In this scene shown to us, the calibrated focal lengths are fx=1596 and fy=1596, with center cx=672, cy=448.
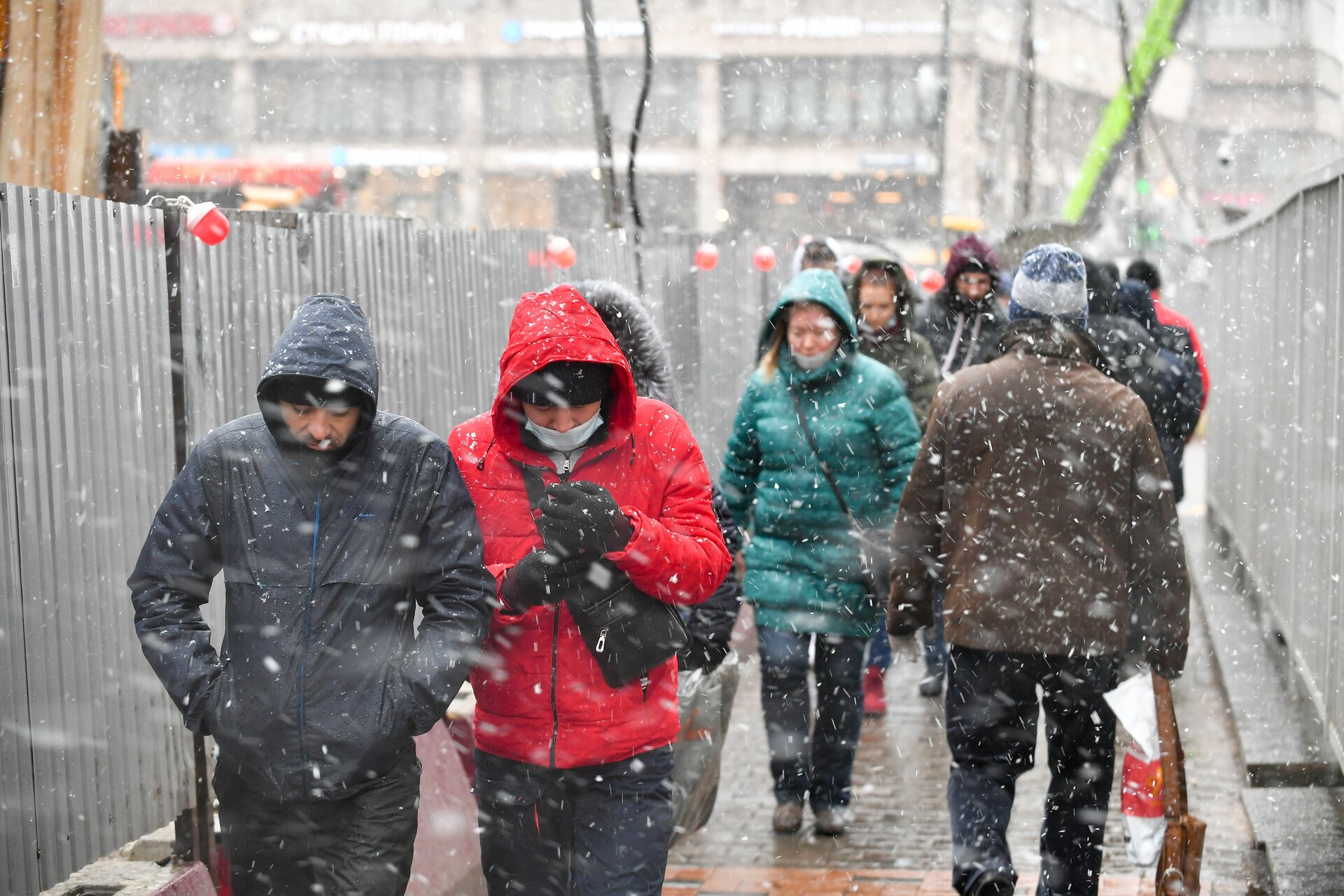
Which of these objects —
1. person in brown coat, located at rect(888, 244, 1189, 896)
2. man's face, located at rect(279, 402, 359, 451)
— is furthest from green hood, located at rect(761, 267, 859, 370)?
man's face, located at rect(279, 402, 359, 451)

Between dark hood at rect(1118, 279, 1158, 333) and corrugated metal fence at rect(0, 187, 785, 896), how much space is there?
11.6ft

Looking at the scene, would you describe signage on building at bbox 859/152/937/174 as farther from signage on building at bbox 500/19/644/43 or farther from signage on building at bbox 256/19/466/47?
signage on building at bbox 256/19/466/47

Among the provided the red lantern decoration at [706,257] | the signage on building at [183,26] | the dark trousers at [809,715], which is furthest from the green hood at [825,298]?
the signage on building at [183,26]

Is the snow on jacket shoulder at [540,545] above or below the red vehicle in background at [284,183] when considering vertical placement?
below

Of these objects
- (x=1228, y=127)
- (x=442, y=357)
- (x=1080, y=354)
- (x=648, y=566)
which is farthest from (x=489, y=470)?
(x=1228, y=127)

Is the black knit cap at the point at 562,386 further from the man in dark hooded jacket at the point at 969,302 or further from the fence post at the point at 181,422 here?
the man in dark hooded jacket at the point at 969,302

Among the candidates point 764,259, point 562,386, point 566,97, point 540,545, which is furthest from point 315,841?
point 566,97

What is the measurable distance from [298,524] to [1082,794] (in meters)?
2.63

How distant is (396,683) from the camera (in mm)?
3629

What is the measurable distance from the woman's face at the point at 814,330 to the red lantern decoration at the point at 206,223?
7.66 feet

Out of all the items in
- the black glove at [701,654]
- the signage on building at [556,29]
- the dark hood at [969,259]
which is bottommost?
the black glove at [701,654]

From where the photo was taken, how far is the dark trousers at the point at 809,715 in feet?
21.1

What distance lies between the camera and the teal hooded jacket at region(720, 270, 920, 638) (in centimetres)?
635

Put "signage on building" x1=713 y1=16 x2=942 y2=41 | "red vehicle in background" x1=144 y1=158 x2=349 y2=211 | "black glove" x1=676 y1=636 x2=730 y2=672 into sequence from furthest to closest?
"signage on building" x1=713 y1=16 x2=942 y2=41
"red vehicle in background" x1=144 y1=158 x2=349 y2=211
"black glove" x1=676 y1=636 x2=730 y2=672
